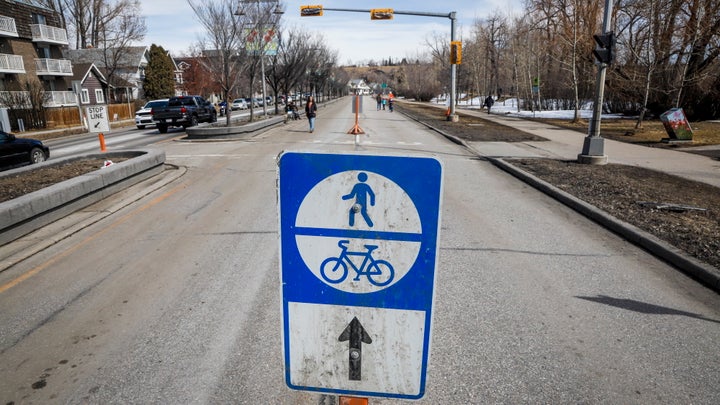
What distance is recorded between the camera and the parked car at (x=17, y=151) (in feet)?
43.3

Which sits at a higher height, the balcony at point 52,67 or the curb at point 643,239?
the balcony at point 52,67

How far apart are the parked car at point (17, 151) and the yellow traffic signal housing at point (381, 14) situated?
17.1m

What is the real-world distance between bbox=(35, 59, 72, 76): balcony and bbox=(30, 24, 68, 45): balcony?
167 centimetres

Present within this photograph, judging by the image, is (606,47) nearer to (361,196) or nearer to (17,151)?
(361,196)

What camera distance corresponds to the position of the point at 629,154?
14141 millimetres

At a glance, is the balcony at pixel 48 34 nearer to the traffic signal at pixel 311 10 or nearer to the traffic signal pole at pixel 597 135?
the traffic signal at pixel 311 10

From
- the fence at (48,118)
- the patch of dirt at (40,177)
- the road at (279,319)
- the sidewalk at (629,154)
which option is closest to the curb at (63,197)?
the patch of dirt at (40,177)

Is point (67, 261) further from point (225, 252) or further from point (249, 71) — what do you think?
point (249, 71)

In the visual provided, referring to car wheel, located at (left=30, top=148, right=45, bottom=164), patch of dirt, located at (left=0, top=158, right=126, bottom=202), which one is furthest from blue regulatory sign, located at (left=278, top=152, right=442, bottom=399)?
car wheel, located at (left=30, top=148, right=45, bottom=164)

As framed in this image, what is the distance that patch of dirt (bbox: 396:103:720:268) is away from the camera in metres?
5.95

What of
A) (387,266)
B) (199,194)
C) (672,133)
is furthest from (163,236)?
(672,133)

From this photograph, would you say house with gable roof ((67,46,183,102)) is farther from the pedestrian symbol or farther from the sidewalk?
the pedestrian symbol

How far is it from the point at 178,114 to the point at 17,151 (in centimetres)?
1112

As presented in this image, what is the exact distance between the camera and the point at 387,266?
1.53 metres
